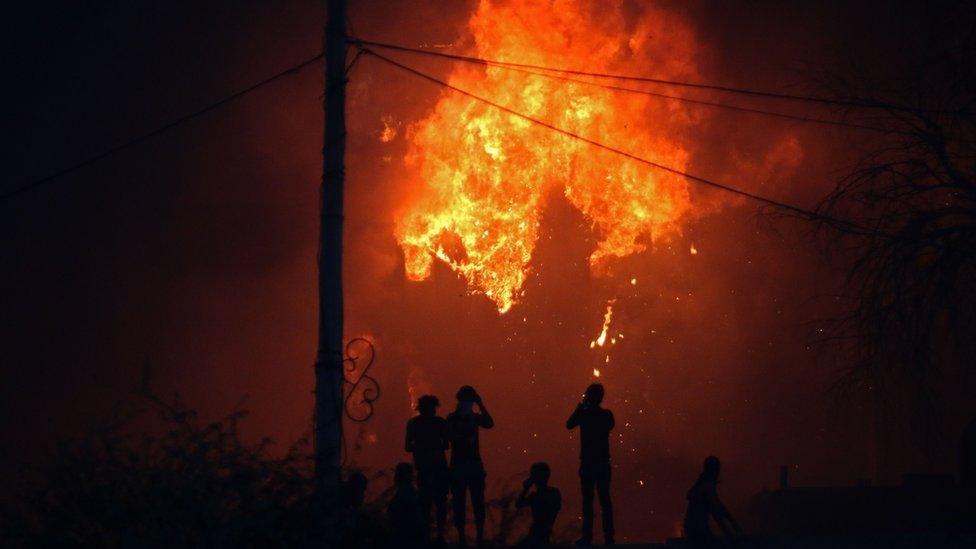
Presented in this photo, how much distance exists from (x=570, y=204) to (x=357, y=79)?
5531 millimetres

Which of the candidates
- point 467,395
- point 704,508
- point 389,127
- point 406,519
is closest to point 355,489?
point 406,519

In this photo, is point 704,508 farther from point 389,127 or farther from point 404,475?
point 389,127

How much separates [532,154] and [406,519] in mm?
16700

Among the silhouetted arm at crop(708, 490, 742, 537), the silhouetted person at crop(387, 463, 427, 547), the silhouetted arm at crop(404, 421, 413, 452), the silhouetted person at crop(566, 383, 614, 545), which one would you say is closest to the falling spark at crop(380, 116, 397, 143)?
the silhouetted arm at crop(404, 421, 413, 452)

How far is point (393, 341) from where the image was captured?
26.2m

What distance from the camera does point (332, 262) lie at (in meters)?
11.4

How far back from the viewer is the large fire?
25109mm

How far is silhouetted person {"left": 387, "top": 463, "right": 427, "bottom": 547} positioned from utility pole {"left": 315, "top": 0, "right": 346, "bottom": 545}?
0.95 metres

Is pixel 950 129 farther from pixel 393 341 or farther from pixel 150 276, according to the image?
pixel 150 276

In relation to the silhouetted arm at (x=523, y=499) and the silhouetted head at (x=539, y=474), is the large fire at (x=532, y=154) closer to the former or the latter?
the silhouetted head at (x=539, y=474)

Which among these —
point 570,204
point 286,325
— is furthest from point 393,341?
point 570,204

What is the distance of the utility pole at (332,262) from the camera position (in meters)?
11.1

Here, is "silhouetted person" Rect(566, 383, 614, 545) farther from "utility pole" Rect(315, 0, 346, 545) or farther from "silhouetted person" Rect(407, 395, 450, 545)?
"utility pole" Rect(315, 0, 346, 545)

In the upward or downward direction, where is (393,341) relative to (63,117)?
downward
